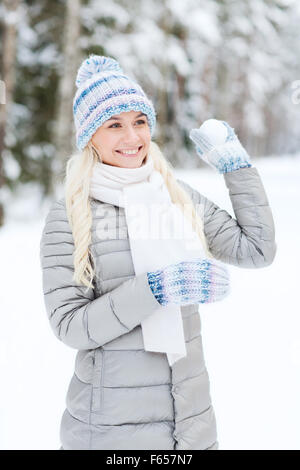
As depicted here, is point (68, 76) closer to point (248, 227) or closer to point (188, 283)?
point (248, 227)

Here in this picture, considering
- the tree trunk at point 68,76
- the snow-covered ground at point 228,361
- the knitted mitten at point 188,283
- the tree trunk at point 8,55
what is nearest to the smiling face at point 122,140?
the knitted mitten at point 188,283

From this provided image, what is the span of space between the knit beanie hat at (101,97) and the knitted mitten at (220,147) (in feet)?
0.83

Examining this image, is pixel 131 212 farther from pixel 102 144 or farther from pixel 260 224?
pixel 260 224

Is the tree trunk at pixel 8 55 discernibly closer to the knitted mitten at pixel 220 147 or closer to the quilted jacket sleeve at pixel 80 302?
the knitted mitten at pixel 220 147

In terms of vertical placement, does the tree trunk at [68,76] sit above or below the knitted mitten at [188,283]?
above

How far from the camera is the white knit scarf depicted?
197cm

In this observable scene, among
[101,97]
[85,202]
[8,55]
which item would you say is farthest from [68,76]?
[85,202]

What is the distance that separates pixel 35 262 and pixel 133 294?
19.1 feet

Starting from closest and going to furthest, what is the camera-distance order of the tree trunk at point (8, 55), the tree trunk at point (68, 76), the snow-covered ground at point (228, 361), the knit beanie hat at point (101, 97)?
the knit beanie hat at point (101, 97) < the snow-covered ground at point (228, 361) < the tree trunk at point (8, 55) < the tree trunk at point (68, 76)

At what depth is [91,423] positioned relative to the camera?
6.50 feet

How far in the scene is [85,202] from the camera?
80.3 inches

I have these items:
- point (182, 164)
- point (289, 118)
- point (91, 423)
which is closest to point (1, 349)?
point (91, 423)

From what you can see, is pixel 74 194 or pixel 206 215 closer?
pixel 74 194

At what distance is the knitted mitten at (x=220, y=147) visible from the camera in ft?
7.18
